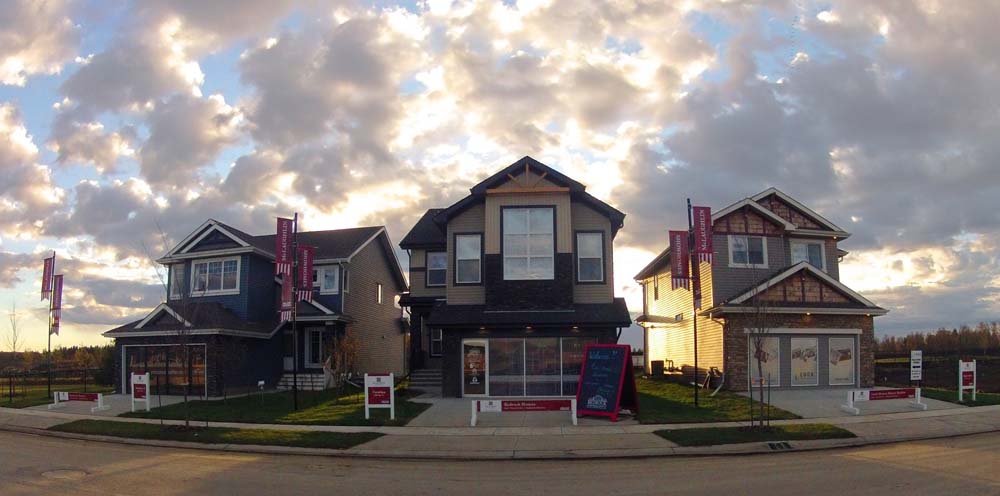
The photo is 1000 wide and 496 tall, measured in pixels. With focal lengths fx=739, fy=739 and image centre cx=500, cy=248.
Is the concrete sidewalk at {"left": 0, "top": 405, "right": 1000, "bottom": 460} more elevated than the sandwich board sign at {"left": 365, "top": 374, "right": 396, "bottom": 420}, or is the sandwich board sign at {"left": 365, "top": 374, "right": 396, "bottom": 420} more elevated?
the sandwich board sign at {"left": 365, "top": 374, "right": 396, "bottom": 420}

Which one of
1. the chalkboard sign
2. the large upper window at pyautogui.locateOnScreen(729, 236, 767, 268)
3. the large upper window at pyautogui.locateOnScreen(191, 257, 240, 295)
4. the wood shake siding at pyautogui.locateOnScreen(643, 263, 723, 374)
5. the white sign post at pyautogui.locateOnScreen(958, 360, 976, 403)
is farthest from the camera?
the large upper window at pyautogui.locateOnScreen(191, 257, 240, 295)

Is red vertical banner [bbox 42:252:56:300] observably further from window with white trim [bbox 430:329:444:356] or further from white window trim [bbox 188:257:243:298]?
window with white trim [bbox 430:329:444:356]

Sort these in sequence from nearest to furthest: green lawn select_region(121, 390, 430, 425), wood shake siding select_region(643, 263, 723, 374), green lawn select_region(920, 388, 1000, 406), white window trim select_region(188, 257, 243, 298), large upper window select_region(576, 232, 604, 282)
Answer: green lawn select_region(121, 390, 430, 425) < green lawn select_region(920, 388, 1000, 406) < large upper window select_region(576, 232, 604, 282) < wood shake siding select_region(643, 263, 723, 374) < white window trim select_region(188, 257, 243, 298)

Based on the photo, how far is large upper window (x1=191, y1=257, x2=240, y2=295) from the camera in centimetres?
3306

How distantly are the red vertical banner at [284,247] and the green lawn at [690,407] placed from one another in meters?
13.4

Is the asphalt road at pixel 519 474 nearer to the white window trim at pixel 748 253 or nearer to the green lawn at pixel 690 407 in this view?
the green lawn at pixel 690 407

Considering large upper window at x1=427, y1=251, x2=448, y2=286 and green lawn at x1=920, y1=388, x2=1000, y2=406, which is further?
large upper window at x1=427, y1=251, x2=448, y2=286

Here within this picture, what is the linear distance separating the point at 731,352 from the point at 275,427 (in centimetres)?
1638

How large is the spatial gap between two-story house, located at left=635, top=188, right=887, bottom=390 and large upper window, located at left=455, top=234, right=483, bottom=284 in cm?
914

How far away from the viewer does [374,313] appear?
38.8 meters

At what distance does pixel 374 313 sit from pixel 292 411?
1513 centimetres

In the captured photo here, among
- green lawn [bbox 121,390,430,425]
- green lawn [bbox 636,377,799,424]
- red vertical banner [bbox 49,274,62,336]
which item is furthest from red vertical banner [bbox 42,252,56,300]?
green lawn [bbox 636,377,799,424]

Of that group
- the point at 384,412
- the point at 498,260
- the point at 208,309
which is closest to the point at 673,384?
the point at 498,260

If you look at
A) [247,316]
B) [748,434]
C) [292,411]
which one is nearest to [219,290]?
[247,316]
